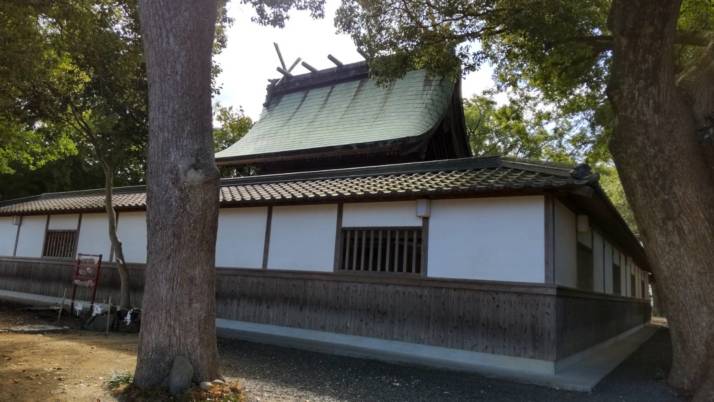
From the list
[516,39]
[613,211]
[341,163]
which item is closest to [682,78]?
[613,211]

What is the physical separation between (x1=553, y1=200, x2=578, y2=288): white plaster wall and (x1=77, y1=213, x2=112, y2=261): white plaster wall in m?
11.5

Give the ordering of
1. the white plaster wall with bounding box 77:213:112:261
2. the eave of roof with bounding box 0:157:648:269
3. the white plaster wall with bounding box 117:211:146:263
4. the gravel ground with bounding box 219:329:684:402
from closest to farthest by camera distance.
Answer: the gravel ground with bounding box 219:329:684:402 → the eave of roof with bounding box 0:157:648:269 → the white plaster wall with bounding box 117:211:146:263 → the white plaster wall with bounding box 77:213:112:261

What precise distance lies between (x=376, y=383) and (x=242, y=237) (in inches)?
223

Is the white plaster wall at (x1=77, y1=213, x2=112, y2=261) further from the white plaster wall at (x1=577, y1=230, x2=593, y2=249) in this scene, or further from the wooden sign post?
the white plaster wall at (x1=577, y1=230, x2=593, y2=249)

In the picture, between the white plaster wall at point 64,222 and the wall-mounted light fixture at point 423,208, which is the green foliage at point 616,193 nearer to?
the wall-mounted light fixture at point 423,208

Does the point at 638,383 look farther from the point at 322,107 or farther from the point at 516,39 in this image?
the point at 322,107

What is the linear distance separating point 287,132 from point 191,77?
1042 centimetres

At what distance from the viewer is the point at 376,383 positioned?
6.14m

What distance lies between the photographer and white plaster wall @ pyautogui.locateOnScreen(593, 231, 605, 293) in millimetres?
11109

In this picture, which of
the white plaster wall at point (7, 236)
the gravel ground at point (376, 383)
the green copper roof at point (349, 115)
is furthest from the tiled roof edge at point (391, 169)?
the white plaster wall at point (7, 236)

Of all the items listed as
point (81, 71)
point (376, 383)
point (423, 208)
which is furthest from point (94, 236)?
point (376, 383)

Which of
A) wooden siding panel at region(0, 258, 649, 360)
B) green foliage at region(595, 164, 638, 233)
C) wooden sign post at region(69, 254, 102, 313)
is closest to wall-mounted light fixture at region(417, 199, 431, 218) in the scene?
wooden siding panel at region(0, 258, 649, 360)

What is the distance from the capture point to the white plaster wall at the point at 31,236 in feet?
51.3

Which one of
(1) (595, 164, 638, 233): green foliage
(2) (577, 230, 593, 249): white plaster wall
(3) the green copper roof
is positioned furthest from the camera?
(1) (595, 164, 638, 233): green foliage
